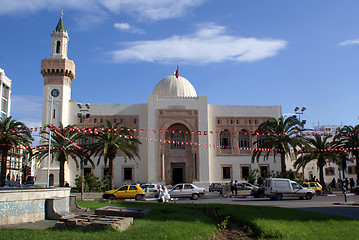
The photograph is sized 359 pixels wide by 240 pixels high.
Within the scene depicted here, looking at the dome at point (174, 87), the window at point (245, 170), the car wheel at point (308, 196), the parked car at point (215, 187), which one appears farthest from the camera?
the dome at point (174, 87)

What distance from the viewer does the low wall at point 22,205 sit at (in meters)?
9.08

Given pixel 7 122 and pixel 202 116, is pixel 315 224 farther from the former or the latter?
pixel 202 116

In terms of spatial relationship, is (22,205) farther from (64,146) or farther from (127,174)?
(127,174)

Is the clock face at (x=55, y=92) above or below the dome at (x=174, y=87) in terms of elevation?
below

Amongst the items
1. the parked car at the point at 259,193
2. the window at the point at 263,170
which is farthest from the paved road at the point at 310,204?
the window at the point at 263,170

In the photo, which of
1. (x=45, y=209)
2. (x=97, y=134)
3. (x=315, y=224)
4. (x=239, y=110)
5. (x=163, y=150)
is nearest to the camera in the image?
(x=315, y=224)

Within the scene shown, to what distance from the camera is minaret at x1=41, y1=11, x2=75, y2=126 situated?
36.6 m

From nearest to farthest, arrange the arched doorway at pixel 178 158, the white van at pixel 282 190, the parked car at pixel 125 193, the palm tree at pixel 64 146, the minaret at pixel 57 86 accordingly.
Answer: the white van at pixel 282 190 < the parked car at pixel 125 193 < the palm tree at pixel 64 146 < the minaret at pixel 57 86 < the arched doorway at pixel 178 158

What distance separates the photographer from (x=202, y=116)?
128ft

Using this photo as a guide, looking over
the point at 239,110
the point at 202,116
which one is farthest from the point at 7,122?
the point at 239,110

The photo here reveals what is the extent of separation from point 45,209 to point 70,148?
19309 mm

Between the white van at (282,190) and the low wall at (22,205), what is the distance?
1550 cm

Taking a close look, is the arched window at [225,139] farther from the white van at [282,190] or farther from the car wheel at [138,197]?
the car wheel at [138,197]

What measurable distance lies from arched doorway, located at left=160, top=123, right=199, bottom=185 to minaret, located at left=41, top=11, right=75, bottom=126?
11383 millimetres
